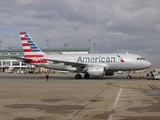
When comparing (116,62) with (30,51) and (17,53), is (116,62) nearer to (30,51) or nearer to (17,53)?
(30,51)

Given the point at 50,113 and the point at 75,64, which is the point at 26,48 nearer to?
the point at 75,64

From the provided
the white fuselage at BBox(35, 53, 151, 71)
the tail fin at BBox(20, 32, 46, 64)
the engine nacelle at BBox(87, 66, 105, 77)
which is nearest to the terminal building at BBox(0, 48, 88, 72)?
the tail fin at BBox(20, 32, 46, 64)

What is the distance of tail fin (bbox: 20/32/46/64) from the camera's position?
136 ft

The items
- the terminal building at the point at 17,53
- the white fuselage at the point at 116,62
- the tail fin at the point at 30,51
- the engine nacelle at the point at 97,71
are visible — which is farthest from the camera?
the terminal building at the point at 17,53

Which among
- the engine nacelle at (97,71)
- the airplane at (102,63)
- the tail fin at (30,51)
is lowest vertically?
the engine nacelle at (97,71)

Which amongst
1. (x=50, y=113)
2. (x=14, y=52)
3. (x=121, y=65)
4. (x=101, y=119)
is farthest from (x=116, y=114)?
(x=14, y=52)

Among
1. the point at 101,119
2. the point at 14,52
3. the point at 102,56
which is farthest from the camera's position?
the point at 14,52

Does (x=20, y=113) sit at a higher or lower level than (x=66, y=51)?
lower

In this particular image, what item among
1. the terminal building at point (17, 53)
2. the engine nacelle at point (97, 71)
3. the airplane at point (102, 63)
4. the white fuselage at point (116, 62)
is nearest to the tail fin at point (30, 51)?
the airplane at point (102, 63)

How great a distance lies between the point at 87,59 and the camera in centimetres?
3816

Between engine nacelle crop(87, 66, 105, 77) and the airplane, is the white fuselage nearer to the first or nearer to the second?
the airplane

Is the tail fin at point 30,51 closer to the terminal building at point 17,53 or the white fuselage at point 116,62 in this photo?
the white fuselage at point 116,62

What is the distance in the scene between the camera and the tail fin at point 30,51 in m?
41.4

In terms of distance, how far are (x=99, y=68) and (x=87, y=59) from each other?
3.77 meters
